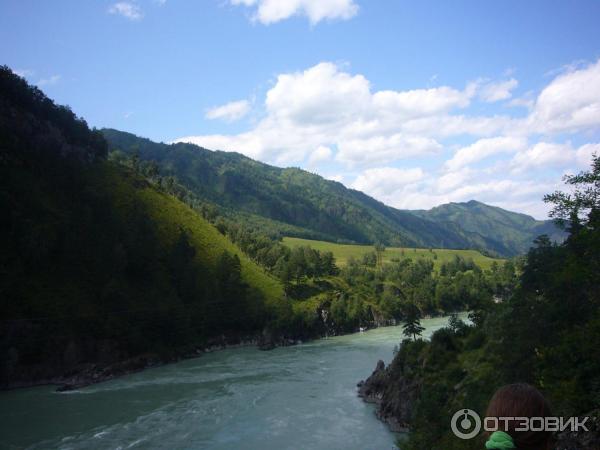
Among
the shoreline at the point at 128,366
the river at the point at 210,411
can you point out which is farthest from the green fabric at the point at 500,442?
the shoreline at the point at 128,366

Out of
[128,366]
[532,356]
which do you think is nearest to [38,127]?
[128,366]

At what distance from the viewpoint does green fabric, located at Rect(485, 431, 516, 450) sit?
398cm

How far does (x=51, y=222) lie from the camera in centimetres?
8325

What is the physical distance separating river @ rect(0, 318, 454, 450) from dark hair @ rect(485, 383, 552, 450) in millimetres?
37263

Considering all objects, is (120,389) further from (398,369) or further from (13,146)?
(13,146)

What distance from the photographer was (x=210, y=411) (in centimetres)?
4822

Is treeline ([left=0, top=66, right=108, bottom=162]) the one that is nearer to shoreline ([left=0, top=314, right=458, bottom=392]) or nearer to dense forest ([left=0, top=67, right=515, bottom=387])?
dense forest ([left=0, top=67, right=515, bottom=387])

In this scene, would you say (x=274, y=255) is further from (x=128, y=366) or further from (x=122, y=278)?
(x=128, y=366)

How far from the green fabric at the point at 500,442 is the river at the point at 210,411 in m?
37.4

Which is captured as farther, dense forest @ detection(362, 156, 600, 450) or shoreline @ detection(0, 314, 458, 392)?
shoreline @ detection(0, 314, 458, 392)

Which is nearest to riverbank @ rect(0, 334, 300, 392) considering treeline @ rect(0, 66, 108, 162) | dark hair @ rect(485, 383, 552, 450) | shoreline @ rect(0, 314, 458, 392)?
shoreline @ rect(0, 314, 458, 392)

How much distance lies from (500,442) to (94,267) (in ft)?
294

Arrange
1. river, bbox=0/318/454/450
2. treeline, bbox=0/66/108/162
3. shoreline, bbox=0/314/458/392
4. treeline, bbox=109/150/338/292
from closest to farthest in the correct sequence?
river, bbox=0/318/454/450
shoreline, bbox=0/314/458/392
treeline, bbox=0/66/108/162
treeline, bbox=109/150/338/292

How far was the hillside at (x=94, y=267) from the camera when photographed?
222 ft
